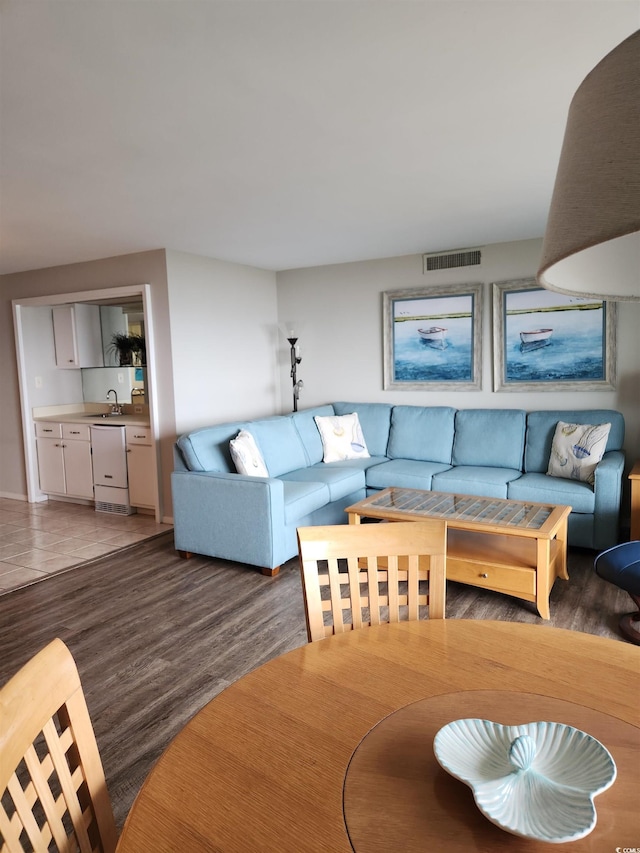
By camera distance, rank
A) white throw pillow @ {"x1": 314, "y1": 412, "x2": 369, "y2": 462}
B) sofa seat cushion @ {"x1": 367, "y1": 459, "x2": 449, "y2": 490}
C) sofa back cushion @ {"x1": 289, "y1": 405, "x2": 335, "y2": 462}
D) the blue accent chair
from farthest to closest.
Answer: white throw pillow @ {"x1": 314, "y1": 412, "x2": 369, "y2": 462} → sofa back cushion @ {"x1": 289, "y1": 405, "x2": 335, "y2": 462} → sofa seat cushion @ {"x1": 367, "y1": 459, "x2": 449, "y2": 490} → the blue accent chair

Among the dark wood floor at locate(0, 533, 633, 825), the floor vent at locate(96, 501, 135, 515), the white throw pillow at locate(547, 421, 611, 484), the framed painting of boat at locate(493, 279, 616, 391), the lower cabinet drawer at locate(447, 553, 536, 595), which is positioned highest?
the framed painting of boat at locate(493, 279, 616, 391)

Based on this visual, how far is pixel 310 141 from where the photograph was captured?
2.59 meters

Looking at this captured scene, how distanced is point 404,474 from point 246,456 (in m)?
1.33

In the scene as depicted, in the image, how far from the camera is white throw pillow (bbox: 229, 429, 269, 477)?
157 inches

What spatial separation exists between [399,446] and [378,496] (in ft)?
4.33

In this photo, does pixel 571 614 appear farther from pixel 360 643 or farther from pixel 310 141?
pixel 310 141

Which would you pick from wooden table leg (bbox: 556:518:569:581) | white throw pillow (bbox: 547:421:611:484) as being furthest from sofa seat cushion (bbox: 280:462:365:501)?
wooden table leg (bbox: 556:518:569:581)

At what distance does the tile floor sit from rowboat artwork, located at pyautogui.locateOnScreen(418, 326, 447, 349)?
9.59 feet

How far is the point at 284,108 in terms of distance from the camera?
224 cm

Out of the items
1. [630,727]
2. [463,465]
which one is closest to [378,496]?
[463,465]

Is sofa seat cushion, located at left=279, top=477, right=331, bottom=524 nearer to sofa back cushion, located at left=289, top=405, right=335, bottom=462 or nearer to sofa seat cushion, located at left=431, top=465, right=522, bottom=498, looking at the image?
sofa back cushion, located at left=289, top=405, right=335, bottom=462

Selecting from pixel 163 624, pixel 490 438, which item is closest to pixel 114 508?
pixel 163 624

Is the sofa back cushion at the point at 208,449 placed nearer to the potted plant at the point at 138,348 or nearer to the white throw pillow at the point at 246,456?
the white throw pillow at the point at 246,456

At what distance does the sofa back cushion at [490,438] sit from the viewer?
467 centimetres
